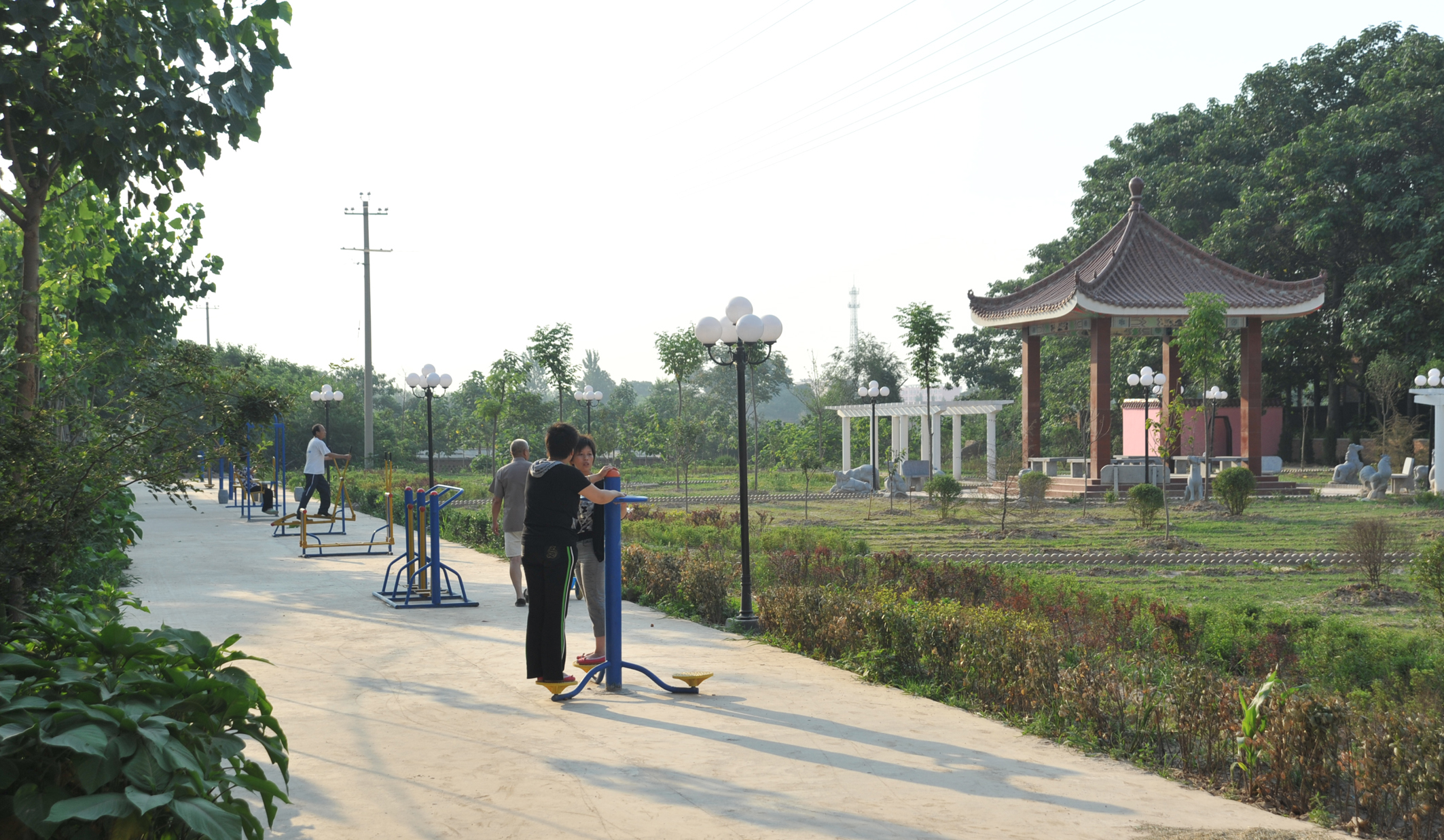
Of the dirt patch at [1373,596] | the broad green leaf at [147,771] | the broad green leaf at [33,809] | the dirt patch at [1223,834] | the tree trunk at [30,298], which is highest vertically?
the tree trunk at [30,298]

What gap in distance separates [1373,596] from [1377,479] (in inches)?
609

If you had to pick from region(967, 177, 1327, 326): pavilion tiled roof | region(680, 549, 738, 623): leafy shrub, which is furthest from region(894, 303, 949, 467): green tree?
region(680, 549, 738, 623): leafy shrub

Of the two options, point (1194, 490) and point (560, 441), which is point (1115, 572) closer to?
point (560, 441)

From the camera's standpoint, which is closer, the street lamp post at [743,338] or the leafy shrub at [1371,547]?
the street lamp post at [743,338]

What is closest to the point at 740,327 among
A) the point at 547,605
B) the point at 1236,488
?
the point at 547,605

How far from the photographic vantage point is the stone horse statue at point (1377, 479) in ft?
75.3

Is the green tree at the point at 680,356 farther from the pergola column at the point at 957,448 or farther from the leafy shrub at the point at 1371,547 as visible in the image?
the leafy shrub at the point at 1371,547

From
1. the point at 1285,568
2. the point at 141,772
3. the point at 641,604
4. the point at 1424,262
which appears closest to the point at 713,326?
the point at 641,604

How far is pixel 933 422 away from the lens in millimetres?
33000

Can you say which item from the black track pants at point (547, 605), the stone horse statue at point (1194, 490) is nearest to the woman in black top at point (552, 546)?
the black track pants at point (547, 605)

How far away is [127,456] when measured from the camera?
4215 millimetres

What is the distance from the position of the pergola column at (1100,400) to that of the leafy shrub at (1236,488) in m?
5.36

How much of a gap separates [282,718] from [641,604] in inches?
190

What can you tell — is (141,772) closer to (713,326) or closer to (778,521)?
(713,326)
